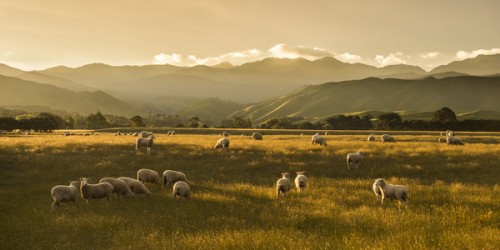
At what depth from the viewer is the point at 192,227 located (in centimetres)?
1210

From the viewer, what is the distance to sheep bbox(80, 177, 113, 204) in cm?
1597

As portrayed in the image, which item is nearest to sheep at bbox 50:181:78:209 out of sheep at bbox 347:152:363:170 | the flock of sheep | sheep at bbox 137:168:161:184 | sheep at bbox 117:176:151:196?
the flock of sheep

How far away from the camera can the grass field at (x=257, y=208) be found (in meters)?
10.4

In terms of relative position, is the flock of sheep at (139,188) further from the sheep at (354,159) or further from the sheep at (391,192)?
the sheep at (354,159)

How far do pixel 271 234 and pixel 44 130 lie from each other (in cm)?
10071

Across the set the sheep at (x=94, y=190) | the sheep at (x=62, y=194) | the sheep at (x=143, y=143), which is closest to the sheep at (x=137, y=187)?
the sheep at (x=94, y=190)

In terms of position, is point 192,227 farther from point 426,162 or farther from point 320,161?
point 426,162

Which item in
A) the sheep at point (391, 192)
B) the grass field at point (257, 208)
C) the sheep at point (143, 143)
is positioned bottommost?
the grass field at point (257, 208)

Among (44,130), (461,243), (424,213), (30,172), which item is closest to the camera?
(461,243)

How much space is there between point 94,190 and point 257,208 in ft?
25.0

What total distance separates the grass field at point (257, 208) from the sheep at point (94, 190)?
0.55 metres

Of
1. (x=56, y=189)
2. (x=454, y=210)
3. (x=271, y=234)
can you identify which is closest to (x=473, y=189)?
(x=454, y=210)

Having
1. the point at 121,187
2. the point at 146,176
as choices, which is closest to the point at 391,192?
the point at 121,187

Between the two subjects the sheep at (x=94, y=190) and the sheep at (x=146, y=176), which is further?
the sheep at (x=146, y=176)
